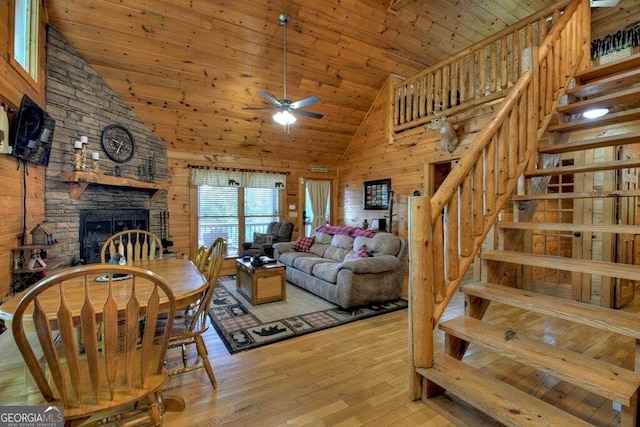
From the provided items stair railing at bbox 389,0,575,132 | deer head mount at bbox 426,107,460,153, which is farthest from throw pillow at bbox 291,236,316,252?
deer head mount at bbox 426,107,460,153

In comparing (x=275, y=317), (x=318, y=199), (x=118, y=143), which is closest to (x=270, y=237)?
(x=318, y=199)

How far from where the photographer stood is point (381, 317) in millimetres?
3404

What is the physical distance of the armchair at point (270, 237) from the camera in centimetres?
566

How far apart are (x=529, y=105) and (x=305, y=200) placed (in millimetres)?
5162

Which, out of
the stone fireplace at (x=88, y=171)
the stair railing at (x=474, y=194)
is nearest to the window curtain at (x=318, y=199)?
the stone fireplace at (x=88, y=171)

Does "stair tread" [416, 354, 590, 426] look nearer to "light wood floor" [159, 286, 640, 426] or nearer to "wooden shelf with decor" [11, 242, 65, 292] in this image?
"light wood floor" [159, 286, 640, 426]

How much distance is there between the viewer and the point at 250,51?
173 inches

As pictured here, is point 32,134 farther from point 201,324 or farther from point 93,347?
point 93,347

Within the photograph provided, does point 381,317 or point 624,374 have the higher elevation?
point 624,374

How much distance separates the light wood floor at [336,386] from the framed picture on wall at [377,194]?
3.37 meters

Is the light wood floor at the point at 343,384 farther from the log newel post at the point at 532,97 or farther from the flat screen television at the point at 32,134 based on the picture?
the flat screen television at the point at 32,134

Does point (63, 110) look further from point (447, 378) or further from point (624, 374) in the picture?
point (624, 374)

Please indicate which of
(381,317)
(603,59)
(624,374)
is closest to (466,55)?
(603,59)

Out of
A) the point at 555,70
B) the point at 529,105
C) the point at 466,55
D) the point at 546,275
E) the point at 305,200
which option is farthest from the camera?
the point at 305,200
